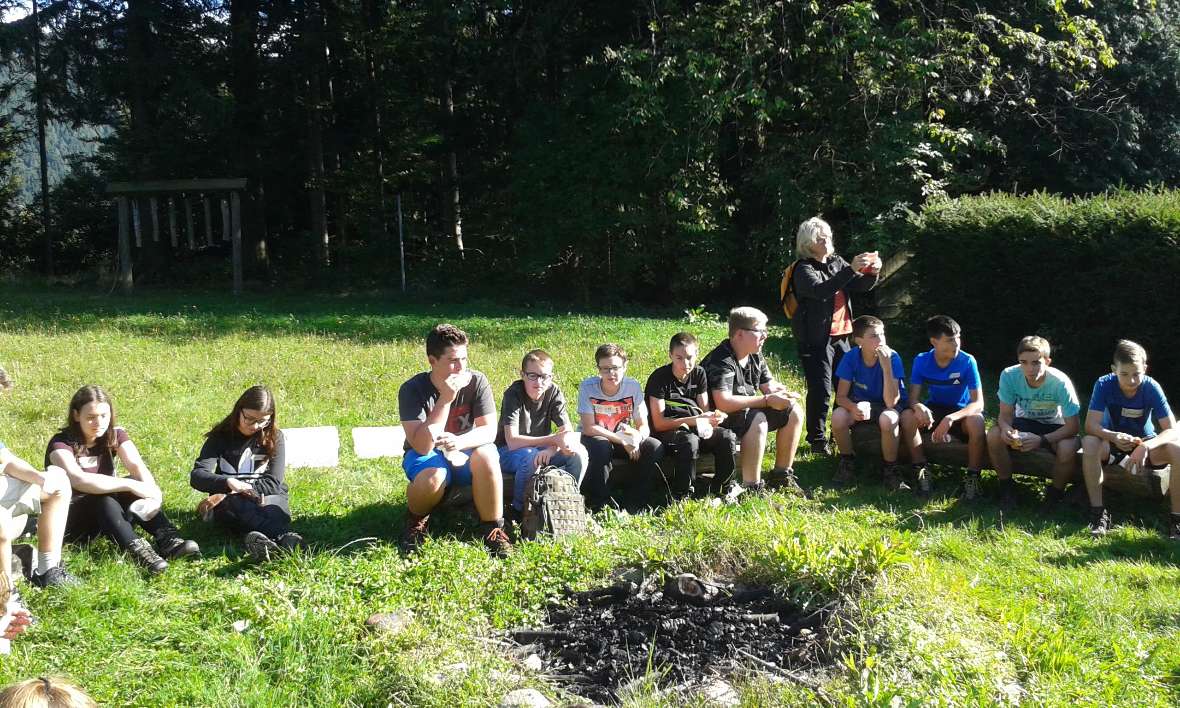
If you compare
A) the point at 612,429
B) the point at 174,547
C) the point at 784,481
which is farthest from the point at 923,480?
the point at 174,547

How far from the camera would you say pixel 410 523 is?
5266 millimetres

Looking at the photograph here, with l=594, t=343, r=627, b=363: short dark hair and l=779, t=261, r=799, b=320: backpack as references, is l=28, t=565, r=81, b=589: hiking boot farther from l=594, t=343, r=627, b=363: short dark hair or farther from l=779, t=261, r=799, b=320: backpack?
l=779, t=261, r=799, b=320: backpack

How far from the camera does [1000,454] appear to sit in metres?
6.21

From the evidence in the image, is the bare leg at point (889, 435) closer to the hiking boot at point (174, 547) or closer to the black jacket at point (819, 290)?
the black jacket at point (819, 290)

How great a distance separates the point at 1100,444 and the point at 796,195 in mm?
10126

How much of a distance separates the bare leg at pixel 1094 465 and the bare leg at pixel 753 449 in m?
1.88

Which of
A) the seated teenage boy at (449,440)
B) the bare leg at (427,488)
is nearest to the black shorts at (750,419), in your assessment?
the seated teenage boy at (449,440)

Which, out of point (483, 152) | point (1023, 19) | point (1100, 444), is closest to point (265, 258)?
point (483, 152)

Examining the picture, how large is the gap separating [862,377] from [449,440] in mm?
3035

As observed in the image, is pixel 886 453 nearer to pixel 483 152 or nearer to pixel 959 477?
pixel 959 477

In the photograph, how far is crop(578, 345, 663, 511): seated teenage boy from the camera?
19.1 feet

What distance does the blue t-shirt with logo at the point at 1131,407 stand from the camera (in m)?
5.82

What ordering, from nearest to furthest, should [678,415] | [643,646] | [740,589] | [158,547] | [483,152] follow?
[643,646], [740,589], [158,547], [678,415], [483,152]

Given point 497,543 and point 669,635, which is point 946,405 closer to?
point 497,543
